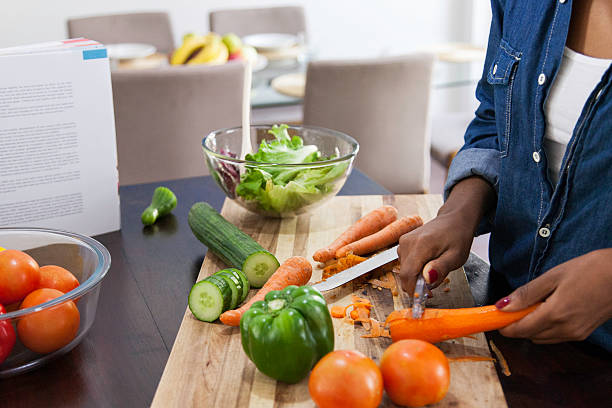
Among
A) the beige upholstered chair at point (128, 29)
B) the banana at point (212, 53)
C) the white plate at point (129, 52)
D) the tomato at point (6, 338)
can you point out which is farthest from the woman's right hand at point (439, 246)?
the beige upholstered chair at point (128, 29)

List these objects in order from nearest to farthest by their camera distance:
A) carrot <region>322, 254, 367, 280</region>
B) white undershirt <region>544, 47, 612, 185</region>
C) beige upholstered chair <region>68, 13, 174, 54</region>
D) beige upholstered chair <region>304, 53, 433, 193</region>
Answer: white undershirt <region>544, 47, 612, 185</region> < carrot <region>322, 254, 367, 280</region> < beige upholstered chair <region>304, 53, 433, 193</region> < beige upholstered chair <region>68, 13, 174, 54</region>

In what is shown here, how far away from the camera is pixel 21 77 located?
119 cm

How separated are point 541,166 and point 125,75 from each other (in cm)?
168

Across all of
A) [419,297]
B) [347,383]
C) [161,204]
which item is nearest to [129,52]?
[161,204]

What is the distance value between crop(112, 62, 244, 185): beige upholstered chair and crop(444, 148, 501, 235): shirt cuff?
1391 millimetres

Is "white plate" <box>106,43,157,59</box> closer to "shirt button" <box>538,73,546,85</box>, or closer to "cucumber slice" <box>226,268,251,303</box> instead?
"cucumber slice" <box>226,268,251,303</box>

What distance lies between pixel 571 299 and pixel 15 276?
30.9 inches

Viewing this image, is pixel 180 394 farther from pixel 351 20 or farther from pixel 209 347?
pixel 351 20

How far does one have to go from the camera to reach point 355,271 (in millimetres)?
1109

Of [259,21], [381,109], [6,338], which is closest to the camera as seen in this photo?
[6,338]

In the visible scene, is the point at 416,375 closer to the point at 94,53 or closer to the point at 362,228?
the point at 362,228

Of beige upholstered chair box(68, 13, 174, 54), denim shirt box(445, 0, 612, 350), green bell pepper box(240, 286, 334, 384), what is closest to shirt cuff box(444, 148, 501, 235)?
denim shirt box(445, 0, 612, 350)

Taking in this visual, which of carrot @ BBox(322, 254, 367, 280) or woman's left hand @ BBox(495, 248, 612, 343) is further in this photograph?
carrot @ BBox(322, 254, 367, 280)

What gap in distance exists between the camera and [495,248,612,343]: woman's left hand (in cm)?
82
